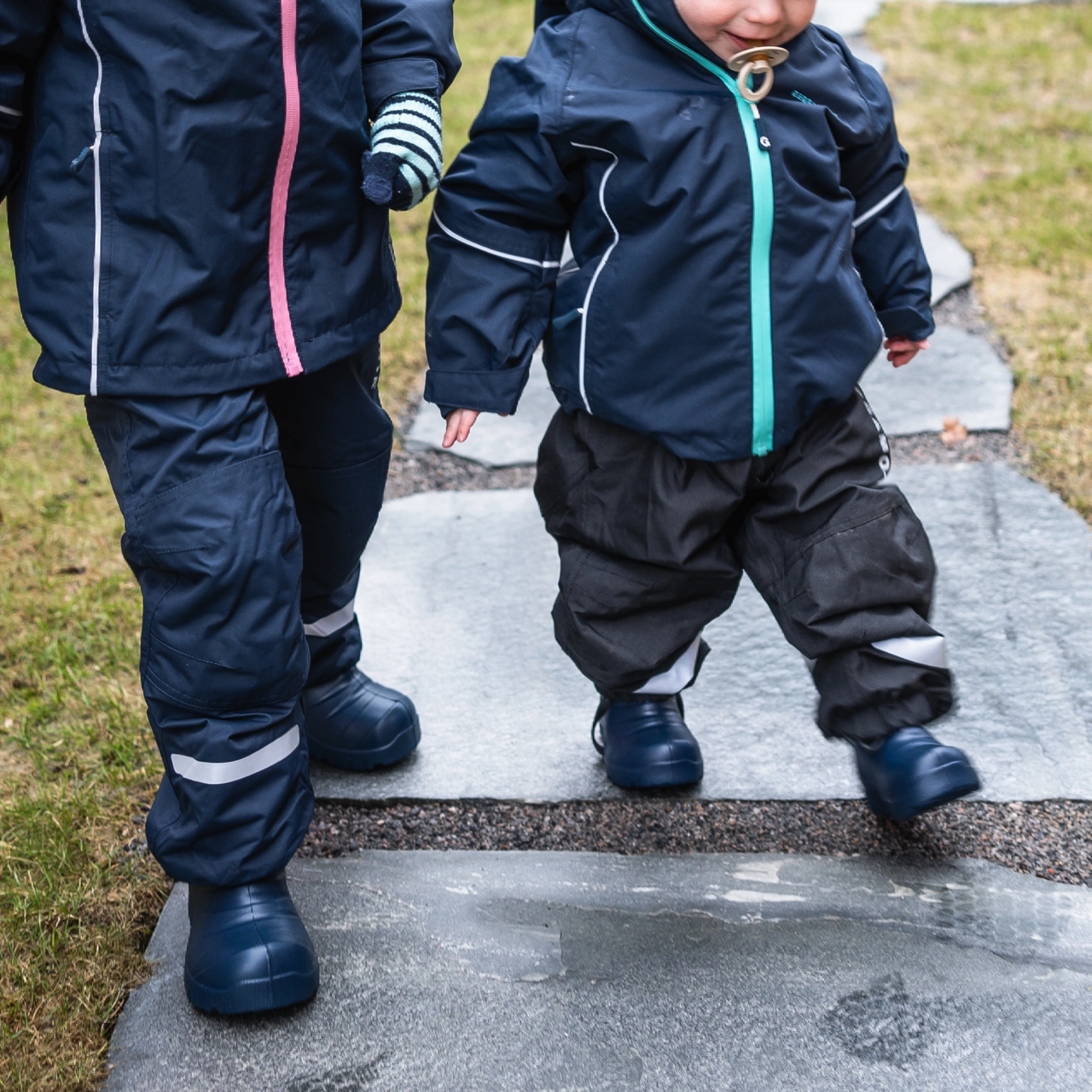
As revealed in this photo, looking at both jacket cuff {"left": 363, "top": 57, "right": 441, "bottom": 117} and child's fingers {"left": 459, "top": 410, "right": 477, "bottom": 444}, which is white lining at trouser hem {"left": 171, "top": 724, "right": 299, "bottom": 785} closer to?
child's fingers {"left": 459, "top": 410, "right": 477, "bottom": 444}

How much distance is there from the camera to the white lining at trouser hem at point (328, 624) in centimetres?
217

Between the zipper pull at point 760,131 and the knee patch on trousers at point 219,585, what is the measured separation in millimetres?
783

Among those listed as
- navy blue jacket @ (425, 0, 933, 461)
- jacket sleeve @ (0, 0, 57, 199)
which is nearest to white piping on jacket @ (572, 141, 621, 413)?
navy blue jacket @ (425, 0, 933, 461)

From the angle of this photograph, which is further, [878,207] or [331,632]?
[331,632]

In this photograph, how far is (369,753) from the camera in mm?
2219

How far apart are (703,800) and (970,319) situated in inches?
87.8

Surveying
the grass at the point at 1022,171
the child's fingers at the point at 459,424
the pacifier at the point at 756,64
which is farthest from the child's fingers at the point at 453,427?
the grass at the point at 1022,171

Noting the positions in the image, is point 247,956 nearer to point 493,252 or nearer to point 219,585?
point 219,585

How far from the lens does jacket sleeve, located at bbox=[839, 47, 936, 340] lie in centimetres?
189

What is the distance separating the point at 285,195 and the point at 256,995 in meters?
1.05

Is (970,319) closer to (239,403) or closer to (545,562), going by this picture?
(545,562)

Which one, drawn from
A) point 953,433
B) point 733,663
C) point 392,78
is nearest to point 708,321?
point 392,78

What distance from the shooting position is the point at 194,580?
5.46 feet

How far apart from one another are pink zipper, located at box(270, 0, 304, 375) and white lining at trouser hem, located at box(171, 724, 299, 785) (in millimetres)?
510
